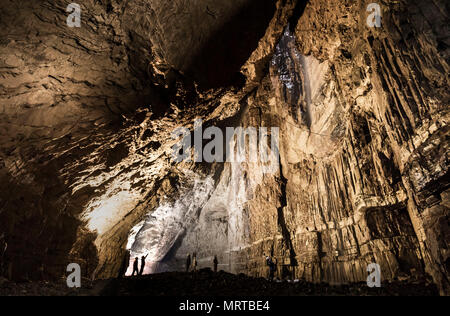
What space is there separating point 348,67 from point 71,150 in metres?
11.0

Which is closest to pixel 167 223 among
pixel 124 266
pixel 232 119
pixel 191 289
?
pixel 124 266

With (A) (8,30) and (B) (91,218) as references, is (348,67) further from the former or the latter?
(B) (91,218)

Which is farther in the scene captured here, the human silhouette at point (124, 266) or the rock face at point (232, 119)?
the human silhouette at point (124, 266)

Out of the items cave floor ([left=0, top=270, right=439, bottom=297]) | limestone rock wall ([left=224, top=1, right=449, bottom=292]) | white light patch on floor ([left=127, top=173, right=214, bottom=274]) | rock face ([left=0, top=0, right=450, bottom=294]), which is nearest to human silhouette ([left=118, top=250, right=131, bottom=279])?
rock face ([left=0, top=0, right=450, bottom=294])

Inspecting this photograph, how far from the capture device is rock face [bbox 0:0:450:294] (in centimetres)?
545

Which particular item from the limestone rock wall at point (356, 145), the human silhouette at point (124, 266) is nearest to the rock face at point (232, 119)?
the limestone rock wall at point (356, 145)

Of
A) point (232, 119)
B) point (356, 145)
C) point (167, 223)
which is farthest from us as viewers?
point (167, 223)

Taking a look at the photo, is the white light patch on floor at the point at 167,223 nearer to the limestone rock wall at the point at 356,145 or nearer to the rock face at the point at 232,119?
the rock face at the point at 232,119

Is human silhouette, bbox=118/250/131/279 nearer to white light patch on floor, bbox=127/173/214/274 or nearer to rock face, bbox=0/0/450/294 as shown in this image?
rock face, bbox=0/0/450/294

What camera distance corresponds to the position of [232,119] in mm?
14812

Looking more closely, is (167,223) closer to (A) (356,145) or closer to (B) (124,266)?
(B) (124,266)

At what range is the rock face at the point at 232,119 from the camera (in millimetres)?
5449

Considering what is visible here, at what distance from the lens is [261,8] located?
7781mm

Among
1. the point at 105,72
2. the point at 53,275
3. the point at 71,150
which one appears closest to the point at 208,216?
the point at 53,275
